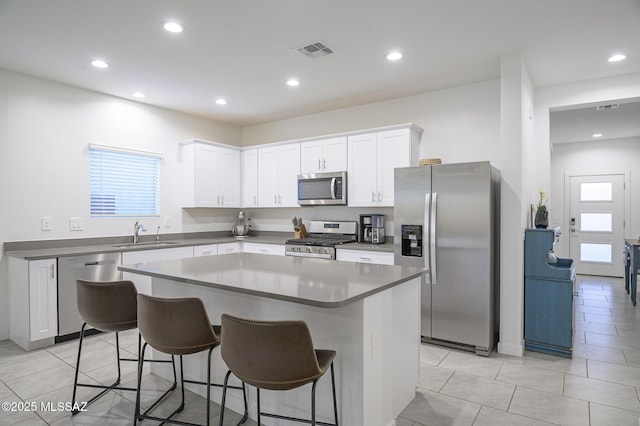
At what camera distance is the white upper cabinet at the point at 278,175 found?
5234 mm

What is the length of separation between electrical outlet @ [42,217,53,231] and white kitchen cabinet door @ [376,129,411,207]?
3.66 metres

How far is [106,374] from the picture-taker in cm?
292

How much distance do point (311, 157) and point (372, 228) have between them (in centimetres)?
130

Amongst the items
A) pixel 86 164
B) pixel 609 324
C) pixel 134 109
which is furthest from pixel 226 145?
pixel 609 324

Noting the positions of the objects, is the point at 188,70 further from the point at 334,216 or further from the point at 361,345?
the point at 361,345

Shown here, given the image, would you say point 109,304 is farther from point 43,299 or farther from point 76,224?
point 76,224

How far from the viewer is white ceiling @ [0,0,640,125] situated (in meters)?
2.59

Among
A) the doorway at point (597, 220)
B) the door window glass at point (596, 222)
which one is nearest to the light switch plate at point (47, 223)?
the doorway at point (597, 220)

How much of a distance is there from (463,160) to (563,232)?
4870mm

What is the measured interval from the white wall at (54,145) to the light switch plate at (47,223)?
1.5 inches

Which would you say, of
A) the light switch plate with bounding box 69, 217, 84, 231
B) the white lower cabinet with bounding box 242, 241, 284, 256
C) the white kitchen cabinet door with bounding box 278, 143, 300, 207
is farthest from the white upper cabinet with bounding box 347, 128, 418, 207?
the light switch plate with bounding box 69, 217, 84, 231

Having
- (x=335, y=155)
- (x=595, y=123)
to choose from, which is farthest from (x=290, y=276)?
(x=595, y=123)

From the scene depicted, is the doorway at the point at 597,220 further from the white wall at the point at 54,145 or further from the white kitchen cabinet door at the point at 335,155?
the white wall at the point at 54,145

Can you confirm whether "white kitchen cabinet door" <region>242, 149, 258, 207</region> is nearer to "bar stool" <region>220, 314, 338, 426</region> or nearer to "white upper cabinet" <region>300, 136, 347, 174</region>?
"white upper cabinet" <region>300, 136, 347, 174</region>
